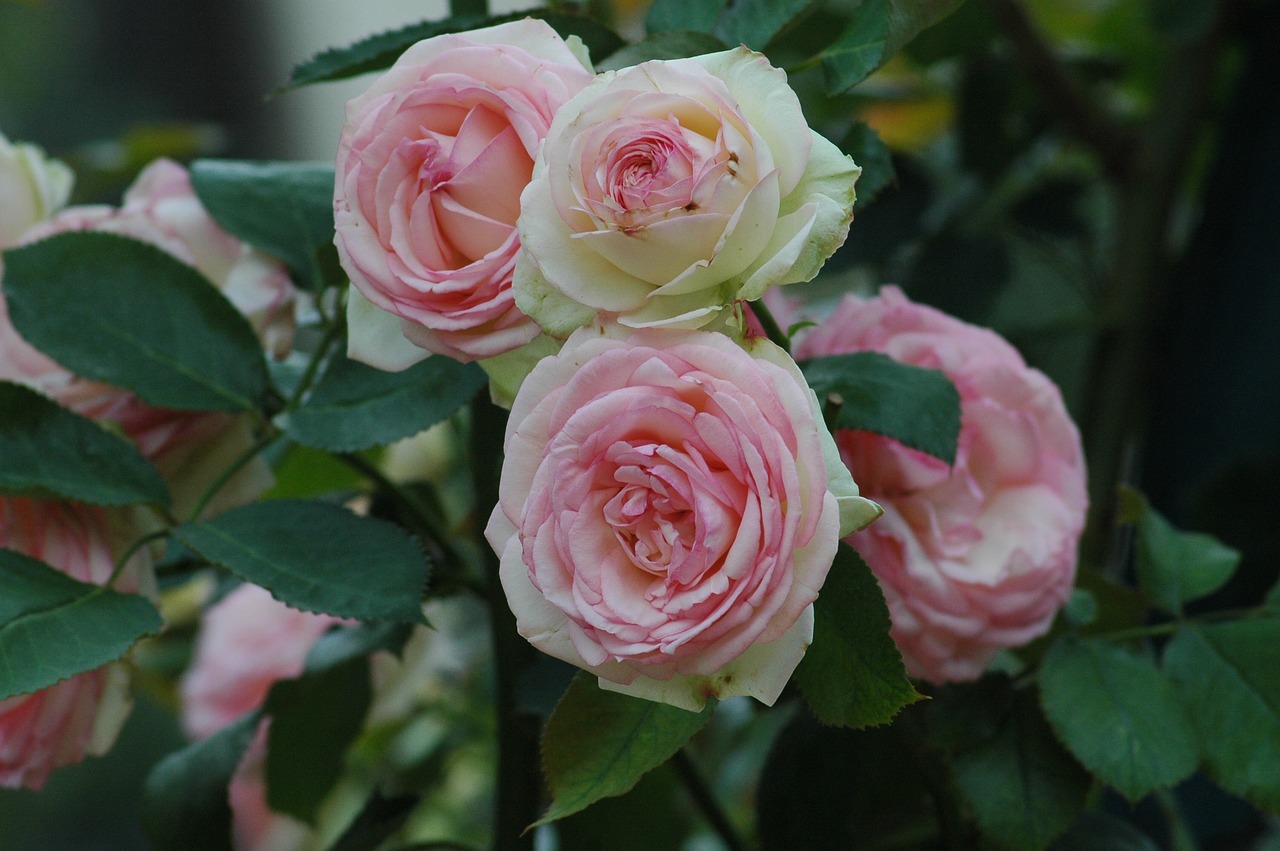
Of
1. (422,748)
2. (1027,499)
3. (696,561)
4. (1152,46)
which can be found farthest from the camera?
(1152,46)

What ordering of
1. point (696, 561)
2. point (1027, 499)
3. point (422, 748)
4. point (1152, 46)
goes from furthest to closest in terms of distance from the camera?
1. point (1152, 46)
2. point (422, 748)
3. point (1027, 499)
4. point (696, 561)

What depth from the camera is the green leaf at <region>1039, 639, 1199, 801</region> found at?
290 mm

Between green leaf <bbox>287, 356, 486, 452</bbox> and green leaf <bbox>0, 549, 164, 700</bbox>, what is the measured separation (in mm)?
61

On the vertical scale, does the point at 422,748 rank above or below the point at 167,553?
below

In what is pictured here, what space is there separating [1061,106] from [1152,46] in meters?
0.18

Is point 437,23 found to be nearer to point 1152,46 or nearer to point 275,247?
point 275,247

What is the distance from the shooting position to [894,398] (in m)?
0.27

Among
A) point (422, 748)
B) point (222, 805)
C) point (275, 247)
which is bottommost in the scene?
point (422, 748)

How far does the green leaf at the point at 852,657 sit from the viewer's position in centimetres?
22

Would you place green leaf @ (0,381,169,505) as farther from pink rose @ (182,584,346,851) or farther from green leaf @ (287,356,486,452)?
pink rose @ (182,584,346,851)

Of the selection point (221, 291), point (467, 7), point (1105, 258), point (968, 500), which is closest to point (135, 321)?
point (221, 291)

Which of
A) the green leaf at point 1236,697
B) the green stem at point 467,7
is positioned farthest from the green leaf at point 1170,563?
the green stem at point 467,7

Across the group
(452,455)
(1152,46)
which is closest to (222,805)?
(452,455)

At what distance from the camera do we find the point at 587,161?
210 mm
